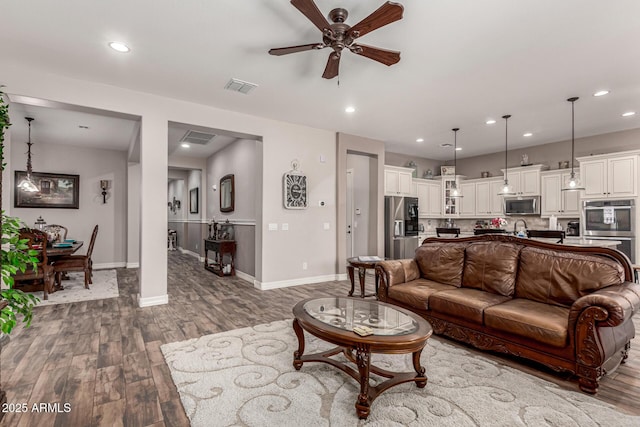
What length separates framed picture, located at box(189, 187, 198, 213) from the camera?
353 inches

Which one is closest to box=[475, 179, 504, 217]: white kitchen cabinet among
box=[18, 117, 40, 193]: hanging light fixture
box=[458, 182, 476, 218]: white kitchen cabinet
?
box=[458, 182, 476, 218]: white kitchen cabinet

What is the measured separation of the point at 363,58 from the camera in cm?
327

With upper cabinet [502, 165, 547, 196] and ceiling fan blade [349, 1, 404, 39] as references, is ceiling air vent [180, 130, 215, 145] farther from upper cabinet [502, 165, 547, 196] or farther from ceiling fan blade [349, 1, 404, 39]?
upper cabinet [502, 165, 547, 196]

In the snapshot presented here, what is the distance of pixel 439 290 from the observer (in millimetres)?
3312

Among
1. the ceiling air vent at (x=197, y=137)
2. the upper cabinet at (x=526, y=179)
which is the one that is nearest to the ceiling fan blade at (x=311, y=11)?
the ceiling air vent at (x=197, y=137)

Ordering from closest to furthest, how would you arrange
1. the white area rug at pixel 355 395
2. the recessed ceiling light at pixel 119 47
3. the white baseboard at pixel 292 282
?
1. the white area rug at pixel 355 395
2. the recessed ceiling light at pixel 119 47
3. the white baseboard at pixel 292 282

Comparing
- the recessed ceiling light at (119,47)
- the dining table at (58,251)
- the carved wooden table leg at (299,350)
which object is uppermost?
the recessed ceiling light at (119,47)

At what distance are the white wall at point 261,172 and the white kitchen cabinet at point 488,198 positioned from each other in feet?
13.6

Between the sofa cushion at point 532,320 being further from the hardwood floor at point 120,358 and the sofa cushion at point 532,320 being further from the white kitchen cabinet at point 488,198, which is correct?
the white kitchen cabinet at point 488,198

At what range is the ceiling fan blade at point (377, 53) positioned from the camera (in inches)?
103

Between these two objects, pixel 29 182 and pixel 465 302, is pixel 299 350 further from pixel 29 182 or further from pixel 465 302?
pixel 29 182

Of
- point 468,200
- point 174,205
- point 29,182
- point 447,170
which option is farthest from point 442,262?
point 174,205

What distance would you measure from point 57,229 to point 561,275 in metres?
8.30

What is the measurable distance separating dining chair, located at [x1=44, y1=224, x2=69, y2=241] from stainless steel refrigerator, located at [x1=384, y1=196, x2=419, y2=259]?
6651 mm
